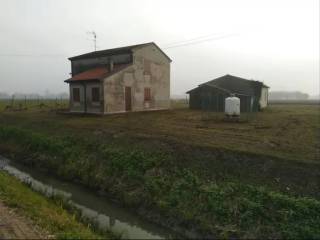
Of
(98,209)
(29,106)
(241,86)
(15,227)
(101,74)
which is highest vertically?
(101,74)

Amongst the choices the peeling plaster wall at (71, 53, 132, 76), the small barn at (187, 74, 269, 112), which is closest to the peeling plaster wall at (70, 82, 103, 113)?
the peeling plaster wall at (71, 53, 132, 76)

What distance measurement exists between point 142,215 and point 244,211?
2928 millimetres

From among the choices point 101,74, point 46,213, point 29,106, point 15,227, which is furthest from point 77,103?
point 15,227

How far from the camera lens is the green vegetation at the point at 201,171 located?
23.8 ft

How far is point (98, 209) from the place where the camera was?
8.75 m

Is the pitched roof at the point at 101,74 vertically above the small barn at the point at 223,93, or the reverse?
the pitched roof at the point at 101,74

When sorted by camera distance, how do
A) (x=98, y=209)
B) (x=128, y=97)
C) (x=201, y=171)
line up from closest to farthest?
(x=98, y=209) < (x=201, y=171) < (x=128, y=97)

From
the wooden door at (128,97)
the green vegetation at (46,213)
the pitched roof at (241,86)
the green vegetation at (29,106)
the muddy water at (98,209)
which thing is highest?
the pitched roof at (241,86)

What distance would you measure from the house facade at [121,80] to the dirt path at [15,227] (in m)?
17.2

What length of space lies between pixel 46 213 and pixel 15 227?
3.48ft

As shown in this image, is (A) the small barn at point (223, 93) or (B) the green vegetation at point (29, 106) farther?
(B) the green vegetation at point (29, 106)

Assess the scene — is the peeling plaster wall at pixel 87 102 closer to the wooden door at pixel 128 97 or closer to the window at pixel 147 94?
the wooden door at pixel 128 97

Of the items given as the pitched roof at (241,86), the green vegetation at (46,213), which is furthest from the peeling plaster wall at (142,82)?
the green vegetation at (46,213)

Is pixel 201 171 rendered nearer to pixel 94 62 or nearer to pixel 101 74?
pixel 101 74
